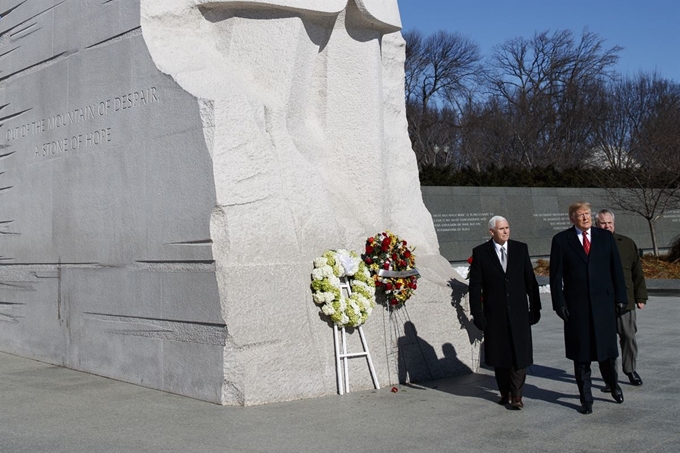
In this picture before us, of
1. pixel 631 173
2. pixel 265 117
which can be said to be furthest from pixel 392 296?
pixel 631 173

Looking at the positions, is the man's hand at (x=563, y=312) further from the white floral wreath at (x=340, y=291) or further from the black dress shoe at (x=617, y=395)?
the white floral wreath at (x=340, y=291)

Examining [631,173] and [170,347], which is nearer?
[170,347]

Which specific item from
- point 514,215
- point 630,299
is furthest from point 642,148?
point 630,299

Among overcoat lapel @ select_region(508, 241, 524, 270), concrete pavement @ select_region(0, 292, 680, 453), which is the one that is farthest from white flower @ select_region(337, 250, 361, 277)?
overcoat lapel @ select_region(508, 241, 524, 270)

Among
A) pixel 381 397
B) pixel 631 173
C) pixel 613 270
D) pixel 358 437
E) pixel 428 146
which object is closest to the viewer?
pixel 358 437

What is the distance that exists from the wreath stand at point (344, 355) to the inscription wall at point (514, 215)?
1174cm

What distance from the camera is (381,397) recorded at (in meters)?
6.18

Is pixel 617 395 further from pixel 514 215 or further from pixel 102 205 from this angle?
pixel 514 215

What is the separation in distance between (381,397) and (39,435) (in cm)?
251

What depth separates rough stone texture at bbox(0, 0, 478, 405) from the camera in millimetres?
5957

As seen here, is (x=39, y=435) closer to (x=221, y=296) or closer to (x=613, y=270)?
(x=221, y=296)

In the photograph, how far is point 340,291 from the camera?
6.30 metres

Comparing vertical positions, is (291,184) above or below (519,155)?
below

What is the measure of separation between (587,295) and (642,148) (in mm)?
22243
